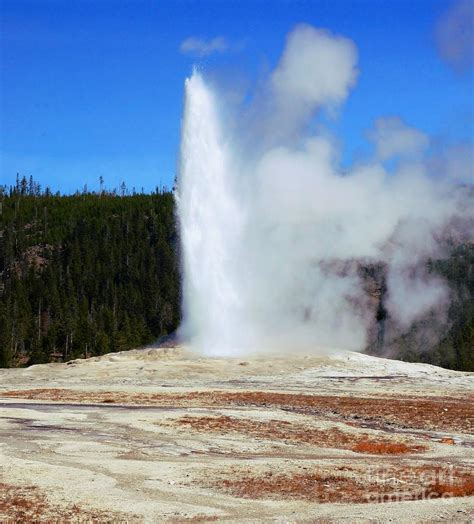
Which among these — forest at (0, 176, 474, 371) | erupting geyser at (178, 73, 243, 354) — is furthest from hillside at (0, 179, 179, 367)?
erupting geyser at (178, 73, 243, 354)

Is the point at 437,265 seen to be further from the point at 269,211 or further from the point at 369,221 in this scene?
the point at 269,211

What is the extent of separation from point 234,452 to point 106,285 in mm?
109888

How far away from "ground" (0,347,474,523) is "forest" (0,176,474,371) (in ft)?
148

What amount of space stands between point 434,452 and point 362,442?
2830 millimetres

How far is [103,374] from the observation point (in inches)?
2130

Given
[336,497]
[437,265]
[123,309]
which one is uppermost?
[437,265]

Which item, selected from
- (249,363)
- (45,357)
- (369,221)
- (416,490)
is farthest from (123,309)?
(416,490)

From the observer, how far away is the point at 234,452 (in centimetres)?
2383

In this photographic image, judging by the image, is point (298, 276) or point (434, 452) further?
point (298, 276)

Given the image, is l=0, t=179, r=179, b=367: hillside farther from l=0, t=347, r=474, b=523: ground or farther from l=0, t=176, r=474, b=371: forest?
l=0, t=347, r=474, b=523: ground

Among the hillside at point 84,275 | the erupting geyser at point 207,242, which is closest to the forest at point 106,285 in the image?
the hillside at point 84,275

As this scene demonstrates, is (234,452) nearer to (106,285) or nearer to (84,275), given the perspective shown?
(106,285)

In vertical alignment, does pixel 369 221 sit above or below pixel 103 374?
above

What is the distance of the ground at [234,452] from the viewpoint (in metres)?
16.5
